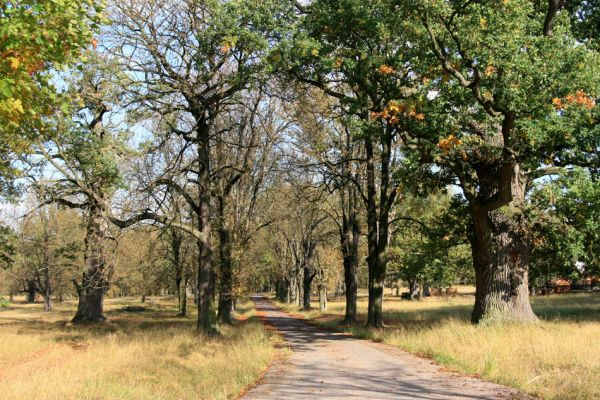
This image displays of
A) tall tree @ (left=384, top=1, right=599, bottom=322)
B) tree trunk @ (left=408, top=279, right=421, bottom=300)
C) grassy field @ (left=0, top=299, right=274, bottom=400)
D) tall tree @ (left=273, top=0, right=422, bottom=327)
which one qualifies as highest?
tall tree @ (left=273, top=0, right=422, bottom=327)

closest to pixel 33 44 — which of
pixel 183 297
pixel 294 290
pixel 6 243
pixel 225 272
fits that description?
pixel 225 272

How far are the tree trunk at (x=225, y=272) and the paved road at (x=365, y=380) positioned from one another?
43.4 feet

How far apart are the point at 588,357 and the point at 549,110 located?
6076 millimetres

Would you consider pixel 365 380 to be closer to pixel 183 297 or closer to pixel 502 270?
pixel 502 270

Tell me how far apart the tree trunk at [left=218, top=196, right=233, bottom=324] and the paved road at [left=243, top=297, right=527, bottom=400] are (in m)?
13.2

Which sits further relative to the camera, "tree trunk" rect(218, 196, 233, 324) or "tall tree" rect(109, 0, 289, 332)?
"tree trunk" rect(218, 196, 233, 324)

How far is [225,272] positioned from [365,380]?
61.5 feet

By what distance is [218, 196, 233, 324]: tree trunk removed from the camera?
27.4 metres

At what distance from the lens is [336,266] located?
5122 cm

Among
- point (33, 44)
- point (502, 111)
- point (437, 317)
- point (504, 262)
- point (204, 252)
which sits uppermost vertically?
point (502, 111)

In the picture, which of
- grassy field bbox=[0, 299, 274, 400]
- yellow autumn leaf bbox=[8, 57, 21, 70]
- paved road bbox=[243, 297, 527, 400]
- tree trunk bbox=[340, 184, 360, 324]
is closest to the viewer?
yellow autumn leaf bbox=[8, 57, 21, 70]

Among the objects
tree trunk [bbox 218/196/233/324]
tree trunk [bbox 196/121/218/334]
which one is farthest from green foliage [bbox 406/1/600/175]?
tree trunk [bbox 218/196/233/324]

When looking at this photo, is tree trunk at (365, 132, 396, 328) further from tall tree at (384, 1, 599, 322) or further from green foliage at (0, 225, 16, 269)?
green foliage at (0, 225, 16, 269)

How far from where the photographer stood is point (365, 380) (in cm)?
971
